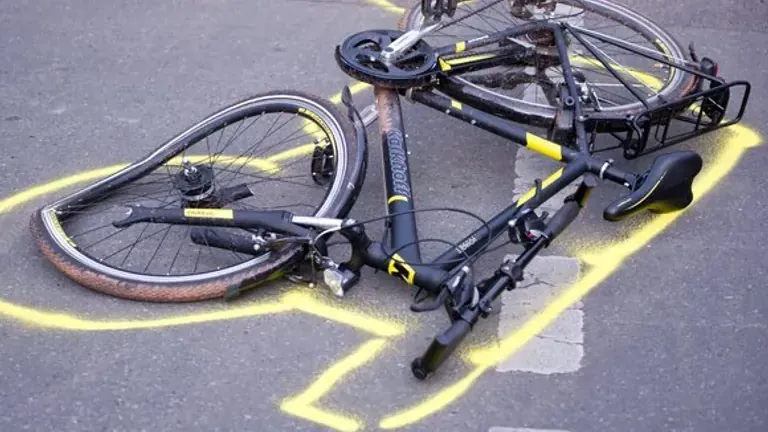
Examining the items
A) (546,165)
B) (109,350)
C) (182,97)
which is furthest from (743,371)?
(182,97)

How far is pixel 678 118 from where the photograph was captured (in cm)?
449

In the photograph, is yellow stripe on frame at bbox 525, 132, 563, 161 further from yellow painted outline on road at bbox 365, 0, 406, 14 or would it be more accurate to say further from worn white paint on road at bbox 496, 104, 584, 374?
yellow painted outline on road at bbox 365, 0, 406, 14

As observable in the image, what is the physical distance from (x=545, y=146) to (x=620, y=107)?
2.20 ft

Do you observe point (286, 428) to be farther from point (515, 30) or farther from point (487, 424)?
point (515, 30)

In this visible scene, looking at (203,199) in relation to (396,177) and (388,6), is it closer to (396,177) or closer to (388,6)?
(396,177)

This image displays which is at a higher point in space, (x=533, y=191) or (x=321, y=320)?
(x=533, y=191)

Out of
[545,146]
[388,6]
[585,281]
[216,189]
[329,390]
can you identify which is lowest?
[329,390]

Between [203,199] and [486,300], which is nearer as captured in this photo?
[486,300]

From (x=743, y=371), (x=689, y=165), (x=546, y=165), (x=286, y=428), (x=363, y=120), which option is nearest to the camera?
(x=286, y=428)

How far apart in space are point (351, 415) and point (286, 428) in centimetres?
24

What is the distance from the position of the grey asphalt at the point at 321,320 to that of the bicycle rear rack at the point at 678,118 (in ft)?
1.01

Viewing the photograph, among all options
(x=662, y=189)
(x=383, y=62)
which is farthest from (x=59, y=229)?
(x=662, y=189)

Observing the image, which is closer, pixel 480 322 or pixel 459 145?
pixel 480 322

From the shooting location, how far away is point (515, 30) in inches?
176
